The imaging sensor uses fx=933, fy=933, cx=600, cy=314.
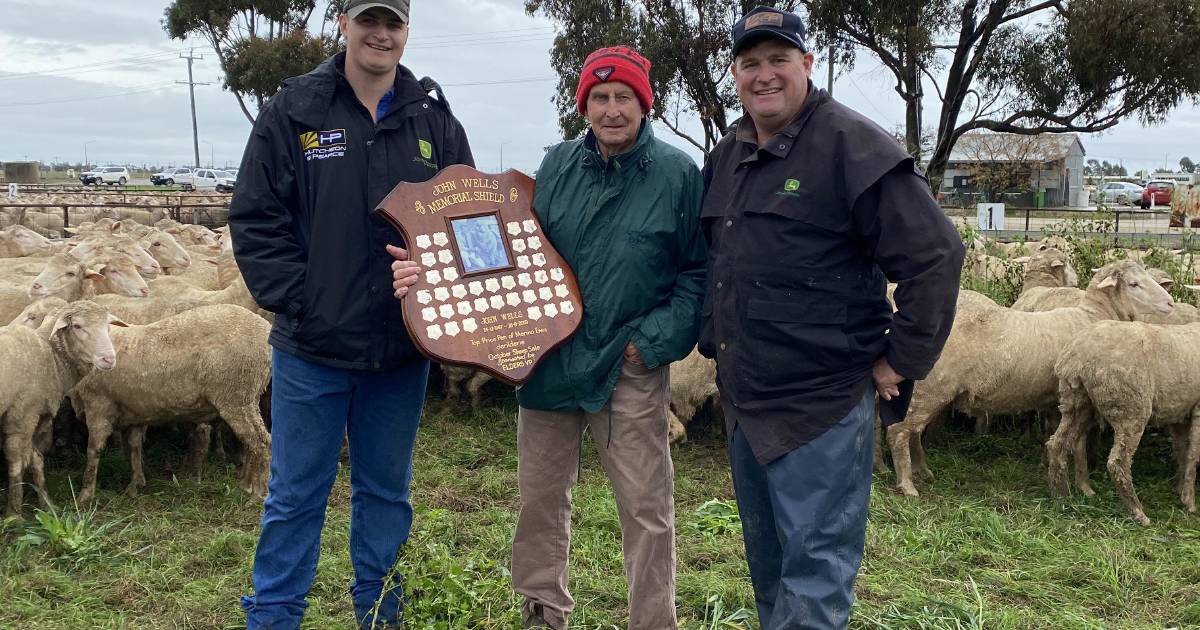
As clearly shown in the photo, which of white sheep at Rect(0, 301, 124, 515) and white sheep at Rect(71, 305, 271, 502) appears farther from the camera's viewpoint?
white sheep at Rect(71, 305, 271, 502)

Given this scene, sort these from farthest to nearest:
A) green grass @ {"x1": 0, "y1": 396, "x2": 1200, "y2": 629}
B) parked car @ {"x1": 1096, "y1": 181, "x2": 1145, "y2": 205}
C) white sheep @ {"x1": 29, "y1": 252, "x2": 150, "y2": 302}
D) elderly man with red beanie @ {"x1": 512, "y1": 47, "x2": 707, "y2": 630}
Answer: parked car @ {"x1": 1096, "y1": 181, "x2": 1145, "y2": 205} → white sheep @ {"x1": 29, "y1": 252, "x2": 150, "y2": 302} → green grass @ {"x1": 0, "y1": 396, "x2": 1200, "y2": 629} → elderly man with red beanie @ {"x1": 512, "y1": 47, "x2": 707, "y2": 630}

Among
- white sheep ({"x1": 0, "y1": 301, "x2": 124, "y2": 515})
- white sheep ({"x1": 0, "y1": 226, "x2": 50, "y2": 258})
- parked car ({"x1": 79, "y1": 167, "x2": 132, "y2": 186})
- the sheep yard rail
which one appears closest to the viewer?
white sheep ({"x1": 0, "y1": 301, "x2": 124, "y2": 515})

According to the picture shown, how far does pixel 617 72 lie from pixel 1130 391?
452 centimetres

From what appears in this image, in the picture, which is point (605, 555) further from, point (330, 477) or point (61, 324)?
point (61, 324)

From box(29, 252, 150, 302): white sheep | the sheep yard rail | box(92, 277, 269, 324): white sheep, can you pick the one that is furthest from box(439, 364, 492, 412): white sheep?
the sheep yard rail

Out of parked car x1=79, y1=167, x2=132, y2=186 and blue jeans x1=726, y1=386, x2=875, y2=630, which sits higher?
parked car x1=79, y1=167, x2=132, y2=186

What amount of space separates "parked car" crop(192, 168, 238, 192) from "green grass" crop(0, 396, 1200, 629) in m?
45.3

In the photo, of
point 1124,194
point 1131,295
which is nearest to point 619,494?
point 1131,295

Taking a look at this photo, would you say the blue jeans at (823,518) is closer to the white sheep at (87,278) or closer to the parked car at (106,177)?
the white sheep at (87,278)

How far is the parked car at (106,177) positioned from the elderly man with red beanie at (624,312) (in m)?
54.8

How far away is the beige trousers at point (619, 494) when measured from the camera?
3479 mm

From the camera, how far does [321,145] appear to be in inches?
130

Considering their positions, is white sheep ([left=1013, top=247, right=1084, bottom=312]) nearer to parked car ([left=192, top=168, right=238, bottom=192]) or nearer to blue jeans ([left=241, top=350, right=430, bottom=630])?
blue jeans ([left=241, top=350, right=430, bottom=630])

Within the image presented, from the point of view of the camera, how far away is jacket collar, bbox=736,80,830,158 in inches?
115
